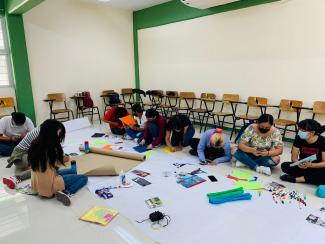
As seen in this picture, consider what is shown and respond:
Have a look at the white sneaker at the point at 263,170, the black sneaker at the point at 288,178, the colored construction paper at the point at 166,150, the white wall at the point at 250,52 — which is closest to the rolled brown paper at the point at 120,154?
the colored construction paper at the point at 166,150

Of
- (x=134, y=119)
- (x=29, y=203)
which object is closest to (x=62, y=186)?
(x=29, y=203)

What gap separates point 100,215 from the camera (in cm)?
233

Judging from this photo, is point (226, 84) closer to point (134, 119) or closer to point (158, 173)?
point (134, 119)

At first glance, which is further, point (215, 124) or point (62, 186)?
point (215, 124)

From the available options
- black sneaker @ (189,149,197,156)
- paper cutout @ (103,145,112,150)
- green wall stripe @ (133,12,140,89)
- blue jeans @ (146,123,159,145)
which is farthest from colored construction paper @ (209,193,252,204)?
green wall stripe @ (133,12,140,89)

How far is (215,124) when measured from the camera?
580 cm

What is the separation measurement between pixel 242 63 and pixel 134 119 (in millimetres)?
2585

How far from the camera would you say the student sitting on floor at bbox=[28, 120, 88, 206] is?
93.4 inches

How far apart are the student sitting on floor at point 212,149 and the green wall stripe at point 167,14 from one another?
2989mm

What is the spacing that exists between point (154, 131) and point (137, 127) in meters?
0.52

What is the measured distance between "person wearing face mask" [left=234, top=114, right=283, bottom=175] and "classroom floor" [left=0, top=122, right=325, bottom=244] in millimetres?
514

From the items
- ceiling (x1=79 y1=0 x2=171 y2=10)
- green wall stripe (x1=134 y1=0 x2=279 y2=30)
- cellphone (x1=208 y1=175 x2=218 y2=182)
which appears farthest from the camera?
ceiling (x1=79 y1=0 x2=171 y2=10)

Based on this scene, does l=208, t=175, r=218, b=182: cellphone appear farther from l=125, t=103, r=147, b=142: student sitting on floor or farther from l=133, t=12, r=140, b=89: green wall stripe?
l=133, t=12, r=140, b=89: green wall stripe

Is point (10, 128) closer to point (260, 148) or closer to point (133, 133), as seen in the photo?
point (133, 133)
